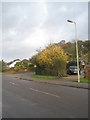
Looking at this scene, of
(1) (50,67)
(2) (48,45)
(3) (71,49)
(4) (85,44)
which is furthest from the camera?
(4) (85,44)

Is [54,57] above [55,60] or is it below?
above

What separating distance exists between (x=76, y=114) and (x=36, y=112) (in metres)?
1.56

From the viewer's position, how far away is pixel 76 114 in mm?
8758

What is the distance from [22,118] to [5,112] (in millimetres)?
1478

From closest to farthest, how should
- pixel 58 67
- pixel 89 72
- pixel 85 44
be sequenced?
pixel 89 72 < pixel 58 67 < pixel 85 44

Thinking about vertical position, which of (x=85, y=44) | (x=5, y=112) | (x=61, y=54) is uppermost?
(x=85, y=44)

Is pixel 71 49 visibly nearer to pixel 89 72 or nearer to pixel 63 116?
pixel 89 72

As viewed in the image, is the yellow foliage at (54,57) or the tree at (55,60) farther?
the yellow foliage at (54,57)

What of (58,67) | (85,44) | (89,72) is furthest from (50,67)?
(85,44)

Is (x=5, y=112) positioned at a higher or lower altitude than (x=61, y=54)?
lower

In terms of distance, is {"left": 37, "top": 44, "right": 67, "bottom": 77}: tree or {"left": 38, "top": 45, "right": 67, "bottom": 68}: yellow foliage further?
{"left": 38, "top": 45, "right": 67, "bottom": 68}: yellow foliage

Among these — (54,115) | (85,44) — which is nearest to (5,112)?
(54,115)

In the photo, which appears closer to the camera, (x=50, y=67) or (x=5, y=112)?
(x=5, y=112)

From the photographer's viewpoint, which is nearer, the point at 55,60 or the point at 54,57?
the point at 55,60
